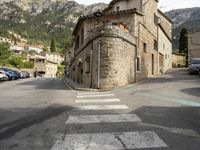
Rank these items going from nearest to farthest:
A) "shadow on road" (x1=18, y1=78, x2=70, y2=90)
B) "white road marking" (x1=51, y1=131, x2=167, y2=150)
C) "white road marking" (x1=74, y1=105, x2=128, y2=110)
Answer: "white road marking" (x1=51, y1=131, x2=167, y2=150) → "white road marking" (x1=74, y1=105, x2=128, y2=110) → "shadow on road" (x1=18, y1=78, x2=70, y2=90)

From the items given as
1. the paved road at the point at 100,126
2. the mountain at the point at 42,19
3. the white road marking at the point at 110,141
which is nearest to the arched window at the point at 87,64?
the paved road at the point at 100,126

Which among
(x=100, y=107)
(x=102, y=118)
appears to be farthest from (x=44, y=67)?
(x=102, y=118)

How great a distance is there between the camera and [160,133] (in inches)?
280

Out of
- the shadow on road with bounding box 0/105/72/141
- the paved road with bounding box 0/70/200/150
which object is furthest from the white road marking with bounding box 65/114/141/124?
the shadow on road with bounding box 0/105/72/141

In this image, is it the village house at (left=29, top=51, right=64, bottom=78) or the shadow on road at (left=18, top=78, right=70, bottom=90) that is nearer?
the shadow on road at (left=18, top=78, right=70, bottom=90)

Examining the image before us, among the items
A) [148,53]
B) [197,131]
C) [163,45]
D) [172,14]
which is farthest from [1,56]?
[172,14]

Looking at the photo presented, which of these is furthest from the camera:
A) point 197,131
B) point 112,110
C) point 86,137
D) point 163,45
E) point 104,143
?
point 163,45

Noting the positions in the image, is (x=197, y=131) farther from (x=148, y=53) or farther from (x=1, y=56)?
(x=1, y=56)

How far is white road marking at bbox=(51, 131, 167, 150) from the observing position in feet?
19.6

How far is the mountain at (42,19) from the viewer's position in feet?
518

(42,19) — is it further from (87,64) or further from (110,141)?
(110,141)

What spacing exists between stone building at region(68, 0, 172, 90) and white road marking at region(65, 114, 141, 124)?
10.1 metres

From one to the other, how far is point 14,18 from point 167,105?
166m

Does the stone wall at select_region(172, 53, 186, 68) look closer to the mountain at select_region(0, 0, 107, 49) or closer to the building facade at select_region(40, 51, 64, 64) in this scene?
the building facade at select_region(40, 51, 64, 64)
